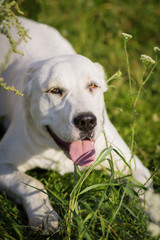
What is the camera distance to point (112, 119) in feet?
13.6

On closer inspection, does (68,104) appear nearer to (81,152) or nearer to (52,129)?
(52,129)

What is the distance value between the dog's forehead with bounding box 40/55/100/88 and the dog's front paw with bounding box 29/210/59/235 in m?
1.04

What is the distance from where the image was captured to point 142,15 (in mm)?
6000

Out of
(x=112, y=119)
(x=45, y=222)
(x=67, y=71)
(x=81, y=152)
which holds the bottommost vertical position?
(x=112, y=119)

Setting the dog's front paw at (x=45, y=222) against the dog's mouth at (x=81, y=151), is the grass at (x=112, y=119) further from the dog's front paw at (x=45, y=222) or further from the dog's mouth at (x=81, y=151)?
the dog's mouth at (x=81, y=151)

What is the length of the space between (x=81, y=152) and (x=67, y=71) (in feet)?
2.25

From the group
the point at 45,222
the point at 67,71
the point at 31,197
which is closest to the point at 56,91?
the point at 67,71

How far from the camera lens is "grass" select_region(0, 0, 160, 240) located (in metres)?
2.15

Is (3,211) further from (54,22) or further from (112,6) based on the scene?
(112,6)

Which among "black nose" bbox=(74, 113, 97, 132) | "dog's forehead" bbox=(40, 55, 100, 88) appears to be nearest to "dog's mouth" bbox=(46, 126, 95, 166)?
"black nose" bbox=(74, 113, 97, 132)

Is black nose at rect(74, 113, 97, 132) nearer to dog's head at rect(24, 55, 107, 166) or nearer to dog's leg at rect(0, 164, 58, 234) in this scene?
dog's head at rect(24, 55, 107, 166)

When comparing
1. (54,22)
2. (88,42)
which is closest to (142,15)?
(88,42)

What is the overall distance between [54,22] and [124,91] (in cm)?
180

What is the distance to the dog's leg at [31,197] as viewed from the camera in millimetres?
2332
